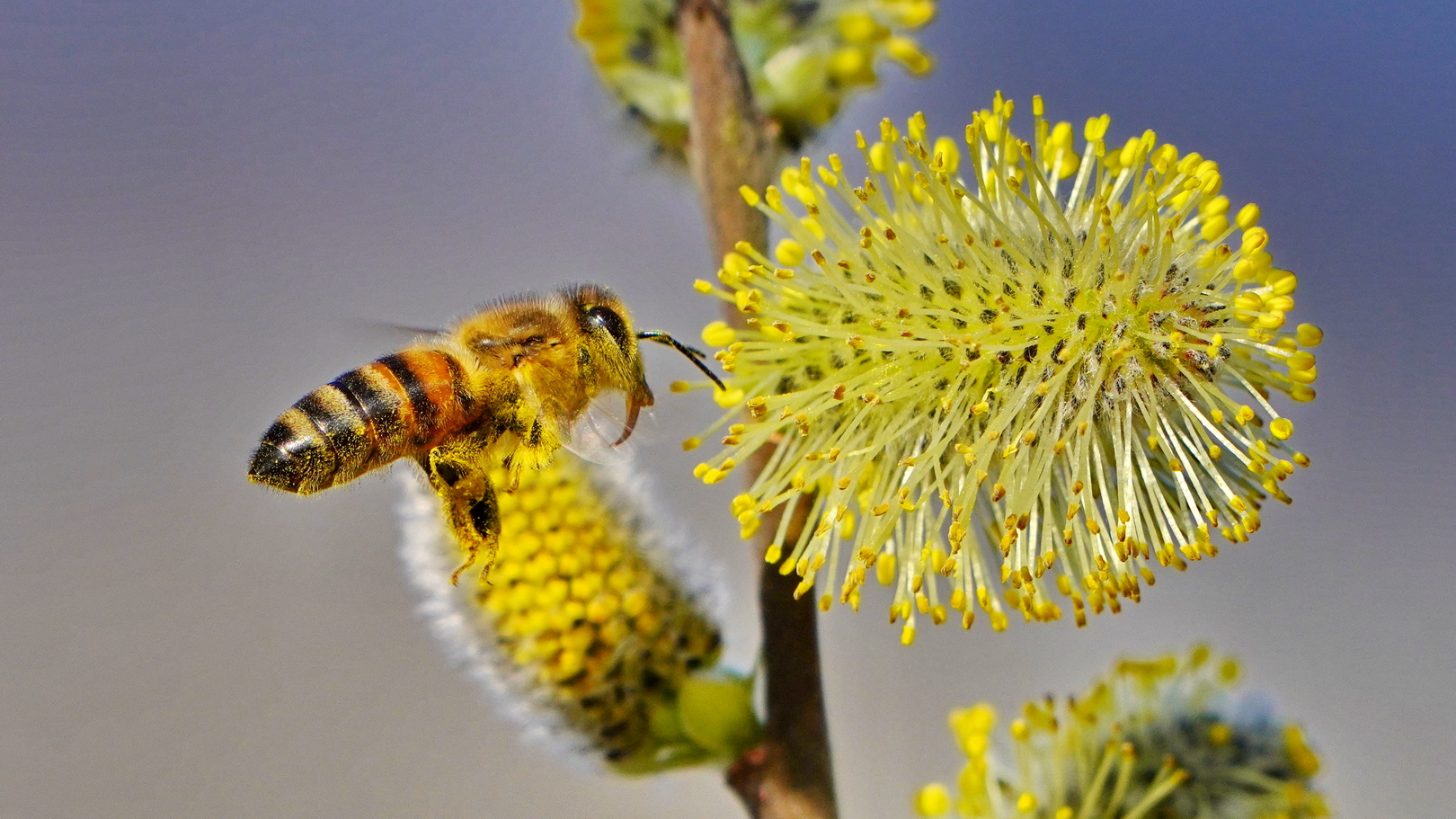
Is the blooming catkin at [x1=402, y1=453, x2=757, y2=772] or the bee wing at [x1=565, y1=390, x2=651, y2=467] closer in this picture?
the bee wing at [x1=565, y1=390, x2=651, y2=467]

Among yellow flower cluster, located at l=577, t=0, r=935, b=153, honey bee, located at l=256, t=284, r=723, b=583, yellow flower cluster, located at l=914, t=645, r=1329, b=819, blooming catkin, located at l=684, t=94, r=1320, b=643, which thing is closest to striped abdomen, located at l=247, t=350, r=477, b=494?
honey bee, located at l=256, t=284, r=723, b=583

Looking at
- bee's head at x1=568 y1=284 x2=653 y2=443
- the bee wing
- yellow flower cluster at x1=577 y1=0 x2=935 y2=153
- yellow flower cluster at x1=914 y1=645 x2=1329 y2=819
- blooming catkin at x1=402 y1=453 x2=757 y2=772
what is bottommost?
yellow flower cluster at x1=914 y1=645 x2=1329 y2=819

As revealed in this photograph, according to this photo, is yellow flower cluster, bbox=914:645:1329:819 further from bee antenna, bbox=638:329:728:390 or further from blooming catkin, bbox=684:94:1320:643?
bee antenna, bbox=638:329:728:390

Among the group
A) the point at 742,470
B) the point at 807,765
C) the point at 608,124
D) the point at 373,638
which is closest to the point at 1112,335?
the point at 742,470

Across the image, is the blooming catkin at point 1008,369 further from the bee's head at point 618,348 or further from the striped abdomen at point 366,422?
the striped abdomen at point 366,422

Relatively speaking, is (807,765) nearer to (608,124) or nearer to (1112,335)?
(1112,335)

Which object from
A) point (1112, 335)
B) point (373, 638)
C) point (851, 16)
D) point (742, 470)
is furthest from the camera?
point (373, 638)
